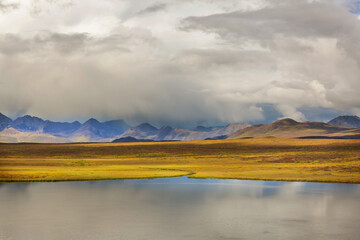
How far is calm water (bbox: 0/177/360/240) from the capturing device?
32.5 metres

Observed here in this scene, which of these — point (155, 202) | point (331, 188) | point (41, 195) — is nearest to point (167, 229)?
point (155, 202)

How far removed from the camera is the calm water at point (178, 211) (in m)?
32.5

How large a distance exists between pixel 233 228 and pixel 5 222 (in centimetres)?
2066

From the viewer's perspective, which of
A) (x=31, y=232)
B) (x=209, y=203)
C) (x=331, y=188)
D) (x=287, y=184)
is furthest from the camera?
(x=287, y=184)

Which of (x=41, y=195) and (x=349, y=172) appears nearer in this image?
(x=41, y=195)

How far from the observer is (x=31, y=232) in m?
32.4

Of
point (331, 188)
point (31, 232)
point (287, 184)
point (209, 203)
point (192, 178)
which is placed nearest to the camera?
point (31, 232)

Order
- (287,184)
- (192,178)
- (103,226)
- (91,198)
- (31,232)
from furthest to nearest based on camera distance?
(192,178) < (287,184) < (91,198) < (103,226) < (31,232)

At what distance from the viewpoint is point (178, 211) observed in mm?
42406

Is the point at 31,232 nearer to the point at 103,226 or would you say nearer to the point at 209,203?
the point at 103,226

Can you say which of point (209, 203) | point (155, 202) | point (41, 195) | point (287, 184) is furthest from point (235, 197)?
point (41, 195)

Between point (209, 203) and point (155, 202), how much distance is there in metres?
6.60

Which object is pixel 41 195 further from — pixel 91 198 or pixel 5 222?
pixel 5 222

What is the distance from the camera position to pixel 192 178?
257 ft
